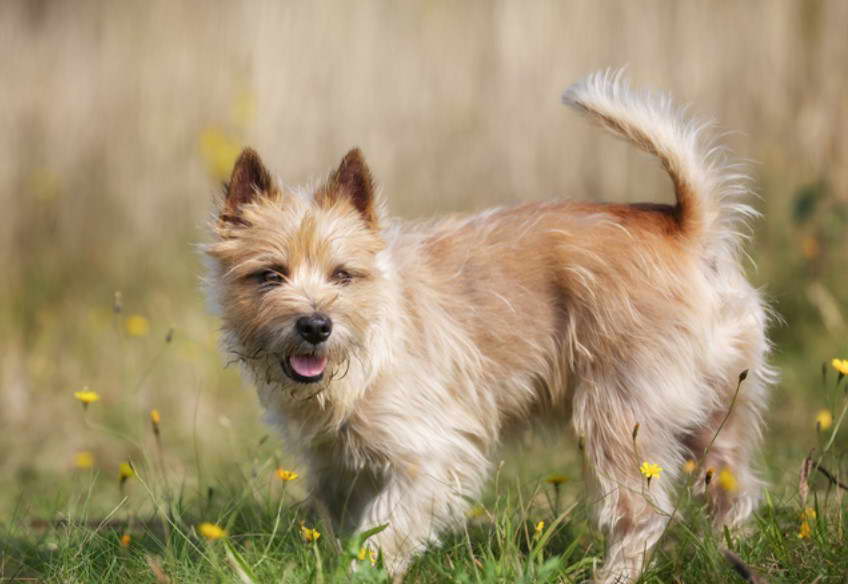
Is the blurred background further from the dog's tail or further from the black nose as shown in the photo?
the black nose

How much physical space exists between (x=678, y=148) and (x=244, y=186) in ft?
5.31

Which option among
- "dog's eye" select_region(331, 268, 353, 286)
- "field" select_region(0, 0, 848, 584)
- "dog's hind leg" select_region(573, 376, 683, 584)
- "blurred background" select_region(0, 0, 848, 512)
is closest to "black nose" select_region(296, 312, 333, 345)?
"dog's eye" select_region(331, 268, 353, 286)

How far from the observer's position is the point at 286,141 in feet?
25.0

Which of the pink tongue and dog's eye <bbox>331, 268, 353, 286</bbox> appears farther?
dog's eye <bbox>331, 268, 353, 286</bbox>

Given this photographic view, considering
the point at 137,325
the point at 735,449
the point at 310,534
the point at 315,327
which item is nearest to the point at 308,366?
the point at 315,327

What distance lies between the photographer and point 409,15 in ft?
25.0

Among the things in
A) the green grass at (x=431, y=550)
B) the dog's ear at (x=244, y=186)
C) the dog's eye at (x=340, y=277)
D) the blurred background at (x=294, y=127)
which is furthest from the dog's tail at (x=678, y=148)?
the blurred background at (x=294, y=127)

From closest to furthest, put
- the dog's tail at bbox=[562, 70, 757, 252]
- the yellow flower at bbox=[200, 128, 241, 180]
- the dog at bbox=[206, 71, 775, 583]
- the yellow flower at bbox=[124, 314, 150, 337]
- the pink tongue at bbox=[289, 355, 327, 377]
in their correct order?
the pink tongue at bbox=[289, 355, 327, 377], the dog at bbox=[206, 71, 775, 583], the dog's tail at bbox=[562, 70, 757, 252], the yellow flower at bbox=[124, 314, 150, 337], the yellow flower at bbox=[200, 128, 241, 180]

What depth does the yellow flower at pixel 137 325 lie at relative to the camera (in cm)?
682

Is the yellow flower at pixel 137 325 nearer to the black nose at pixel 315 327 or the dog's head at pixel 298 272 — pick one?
the dog's head at pixel 298 272

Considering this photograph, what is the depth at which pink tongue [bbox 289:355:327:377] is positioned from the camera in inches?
144

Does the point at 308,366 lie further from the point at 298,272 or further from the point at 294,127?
the point at 294,127

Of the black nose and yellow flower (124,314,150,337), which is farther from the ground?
the black nose

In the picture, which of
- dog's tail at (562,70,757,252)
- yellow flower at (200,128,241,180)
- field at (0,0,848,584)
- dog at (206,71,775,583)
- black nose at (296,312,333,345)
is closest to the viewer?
black nose at (296,312,333,345)
